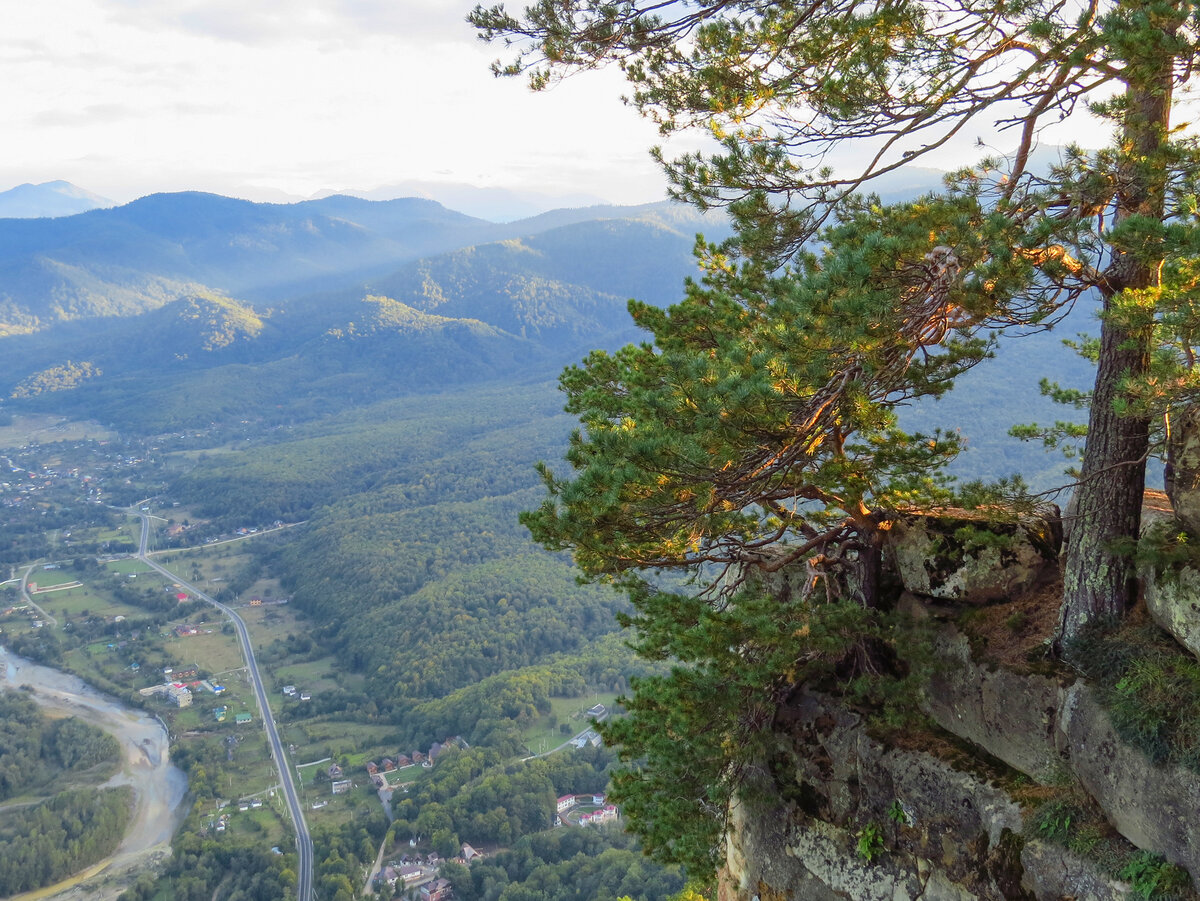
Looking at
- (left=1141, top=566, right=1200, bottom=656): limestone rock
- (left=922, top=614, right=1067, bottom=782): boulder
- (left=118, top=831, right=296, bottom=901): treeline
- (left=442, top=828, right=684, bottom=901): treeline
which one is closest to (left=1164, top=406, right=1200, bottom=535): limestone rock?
(left=1141, top=566, right=1200, bottom=656): limestone rock

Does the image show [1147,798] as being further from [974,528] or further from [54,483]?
[54,483]

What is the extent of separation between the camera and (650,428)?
6.23 m

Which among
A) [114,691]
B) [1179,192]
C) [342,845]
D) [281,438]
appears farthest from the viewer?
[281,438]

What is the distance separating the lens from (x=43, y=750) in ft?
154

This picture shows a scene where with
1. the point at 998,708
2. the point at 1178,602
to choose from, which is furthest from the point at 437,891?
the point at 1178,602

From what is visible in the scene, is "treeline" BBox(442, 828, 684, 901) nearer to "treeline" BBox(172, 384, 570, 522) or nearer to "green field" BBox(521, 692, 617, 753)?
"green field" BBox(521, 692, 617, 753)

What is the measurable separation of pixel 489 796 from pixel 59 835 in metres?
20.6

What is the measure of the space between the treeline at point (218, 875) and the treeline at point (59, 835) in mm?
4697

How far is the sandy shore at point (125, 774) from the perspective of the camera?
116ft

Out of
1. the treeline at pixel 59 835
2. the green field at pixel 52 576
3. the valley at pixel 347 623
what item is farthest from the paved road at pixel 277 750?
the green field at pixel 52 576

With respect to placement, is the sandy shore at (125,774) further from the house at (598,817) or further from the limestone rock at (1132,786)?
the limestone rock at (1132,786)

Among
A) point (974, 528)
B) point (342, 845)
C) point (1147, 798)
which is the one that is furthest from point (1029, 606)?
point (342, 845)

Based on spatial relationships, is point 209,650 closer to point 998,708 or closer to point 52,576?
point 52,576

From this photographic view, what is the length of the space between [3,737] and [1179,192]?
60174mm
